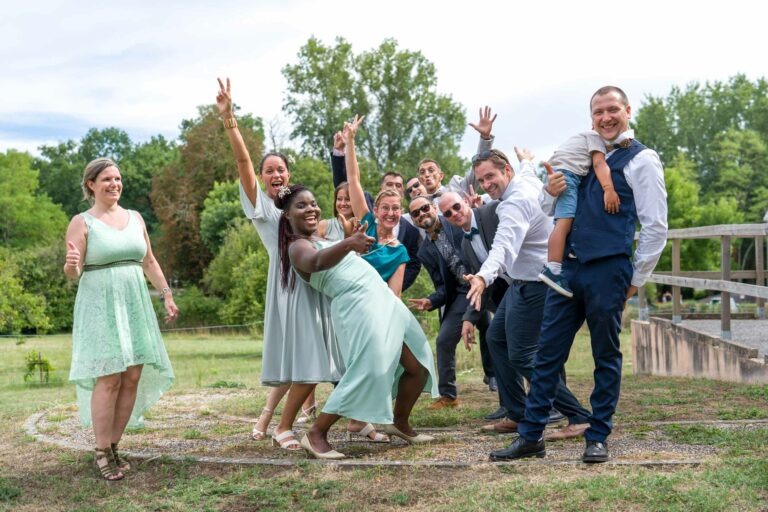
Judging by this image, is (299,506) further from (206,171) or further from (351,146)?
(206,171)

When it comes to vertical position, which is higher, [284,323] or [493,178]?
[493,178]

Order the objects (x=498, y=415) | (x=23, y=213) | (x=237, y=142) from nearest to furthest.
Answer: (x=237, y=142) < (x=498, y=415) < (x=23, y=213)

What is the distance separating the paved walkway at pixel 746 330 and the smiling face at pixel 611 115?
5.61 m

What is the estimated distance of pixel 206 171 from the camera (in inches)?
1976

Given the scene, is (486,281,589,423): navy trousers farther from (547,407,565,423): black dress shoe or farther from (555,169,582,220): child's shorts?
(555,169,582,220): child's shorts

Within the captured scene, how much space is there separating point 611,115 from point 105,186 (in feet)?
10.9

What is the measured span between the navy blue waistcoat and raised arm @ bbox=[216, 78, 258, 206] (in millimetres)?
2449

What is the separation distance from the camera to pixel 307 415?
26.6 feet

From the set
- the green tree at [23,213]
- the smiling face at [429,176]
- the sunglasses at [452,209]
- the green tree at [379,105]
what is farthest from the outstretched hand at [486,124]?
Answer: the green tree at [23,213]

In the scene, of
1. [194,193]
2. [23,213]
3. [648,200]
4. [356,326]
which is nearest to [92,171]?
[356,326]

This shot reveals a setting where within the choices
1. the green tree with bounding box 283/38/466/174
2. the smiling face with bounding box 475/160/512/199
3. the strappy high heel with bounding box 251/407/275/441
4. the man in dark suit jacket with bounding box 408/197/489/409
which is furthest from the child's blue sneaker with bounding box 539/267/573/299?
the green tree with bounding box 283/38/466/174

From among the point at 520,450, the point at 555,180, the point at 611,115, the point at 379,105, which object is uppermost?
the point at 379,105

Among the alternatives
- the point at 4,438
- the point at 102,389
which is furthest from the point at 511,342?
the point at 4,438

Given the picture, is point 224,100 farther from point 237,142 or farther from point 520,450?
point 520,450
